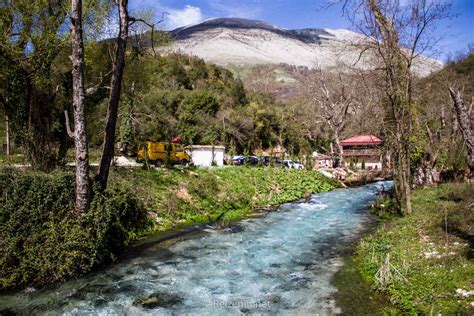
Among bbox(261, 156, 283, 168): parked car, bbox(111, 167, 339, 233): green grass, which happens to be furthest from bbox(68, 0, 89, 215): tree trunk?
bbox(261, 156, 283, 168): parked car

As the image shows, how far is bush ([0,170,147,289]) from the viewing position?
8.93m

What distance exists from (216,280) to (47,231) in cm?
440

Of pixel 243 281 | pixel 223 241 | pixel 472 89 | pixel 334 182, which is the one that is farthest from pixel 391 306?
pixel 472 89

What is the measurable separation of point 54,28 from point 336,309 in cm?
1510

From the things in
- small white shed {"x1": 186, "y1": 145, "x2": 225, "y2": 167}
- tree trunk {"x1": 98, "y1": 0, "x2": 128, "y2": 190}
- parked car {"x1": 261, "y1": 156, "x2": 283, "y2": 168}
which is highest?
tree trunk {"x1": 98, "y1": 0, "x2": 128, "y2": 190}

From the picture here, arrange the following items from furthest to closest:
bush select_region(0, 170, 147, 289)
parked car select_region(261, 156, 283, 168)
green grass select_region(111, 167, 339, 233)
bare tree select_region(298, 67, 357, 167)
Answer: bare tree select_region(298, 67, 357, 167)
parked car select_region(261, 156, 283, 168)
green grass select_region(111, 167, 339, 233)
bush select_region(0, 170, 147, 289)

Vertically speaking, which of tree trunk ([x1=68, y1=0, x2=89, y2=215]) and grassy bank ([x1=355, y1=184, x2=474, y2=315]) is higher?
tree trunk ([x1=68, y1=0, x2=89, y2=215])

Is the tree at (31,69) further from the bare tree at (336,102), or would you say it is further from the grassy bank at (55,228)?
the bare tree at (336,102)

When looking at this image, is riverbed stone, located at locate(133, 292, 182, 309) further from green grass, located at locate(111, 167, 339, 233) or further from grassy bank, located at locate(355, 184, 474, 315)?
green grass, located at locate(111, 167, 339, 233)

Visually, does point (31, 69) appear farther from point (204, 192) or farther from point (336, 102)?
point (336, 102)

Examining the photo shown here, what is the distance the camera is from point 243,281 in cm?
938

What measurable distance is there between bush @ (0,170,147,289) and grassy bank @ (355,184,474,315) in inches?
274

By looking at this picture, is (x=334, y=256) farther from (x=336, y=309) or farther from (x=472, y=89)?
(x=472, y=89)

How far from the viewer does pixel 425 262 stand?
8656 millimetres
